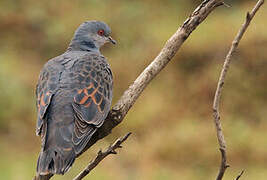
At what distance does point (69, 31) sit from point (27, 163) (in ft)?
8.70

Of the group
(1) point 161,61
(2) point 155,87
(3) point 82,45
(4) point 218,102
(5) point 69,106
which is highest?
(2) point 155,87

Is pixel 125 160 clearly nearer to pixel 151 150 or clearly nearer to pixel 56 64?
pixel 151 150

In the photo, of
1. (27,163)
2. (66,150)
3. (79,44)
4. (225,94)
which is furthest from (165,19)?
(66,150)

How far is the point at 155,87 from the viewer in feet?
26.3

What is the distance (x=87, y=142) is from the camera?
11.8ft

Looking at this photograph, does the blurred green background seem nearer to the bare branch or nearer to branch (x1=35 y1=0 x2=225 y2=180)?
branch (x1=35 y1=0 x2=225 y2=180)

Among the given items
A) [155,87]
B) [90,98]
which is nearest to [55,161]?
[90,98]

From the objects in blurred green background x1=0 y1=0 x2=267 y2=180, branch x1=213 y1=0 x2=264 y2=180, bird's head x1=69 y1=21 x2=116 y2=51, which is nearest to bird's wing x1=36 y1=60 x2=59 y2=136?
bird's head x1=69 y1=21 x2=116 y2=51

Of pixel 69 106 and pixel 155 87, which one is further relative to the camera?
pixel 155 87

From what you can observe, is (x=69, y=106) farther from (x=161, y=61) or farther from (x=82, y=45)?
(x=82, y=45)

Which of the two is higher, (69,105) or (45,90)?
(45,90)

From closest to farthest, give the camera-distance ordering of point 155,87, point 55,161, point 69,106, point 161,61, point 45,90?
point 55,161 < point 161,61 < point 69,106 < point 45,90 < point 155,87

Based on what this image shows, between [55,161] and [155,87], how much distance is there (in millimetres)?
4712

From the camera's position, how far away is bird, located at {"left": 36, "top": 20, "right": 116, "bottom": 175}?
347 centimetres
